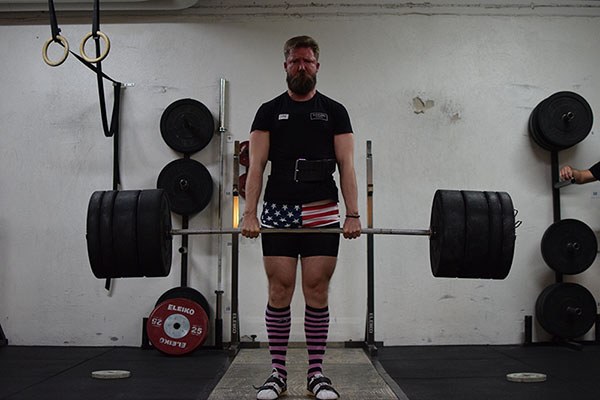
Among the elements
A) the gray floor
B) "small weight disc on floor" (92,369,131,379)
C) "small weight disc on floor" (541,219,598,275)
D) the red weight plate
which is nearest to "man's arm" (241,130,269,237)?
the gray floor

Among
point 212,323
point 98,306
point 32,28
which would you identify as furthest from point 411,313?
point 32,28

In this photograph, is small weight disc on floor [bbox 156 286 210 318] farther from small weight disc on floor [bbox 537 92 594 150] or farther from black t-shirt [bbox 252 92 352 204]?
small weight disc on floor [bbox 537 92 594 150]

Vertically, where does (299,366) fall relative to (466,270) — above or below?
below

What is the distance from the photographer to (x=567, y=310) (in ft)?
10.2

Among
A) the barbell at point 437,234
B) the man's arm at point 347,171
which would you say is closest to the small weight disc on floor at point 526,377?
the barbell at point 437,234

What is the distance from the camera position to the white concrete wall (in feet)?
10.7

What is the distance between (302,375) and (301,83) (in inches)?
50.3

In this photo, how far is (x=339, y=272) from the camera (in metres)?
3.28

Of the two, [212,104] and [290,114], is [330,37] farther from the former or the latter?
[290,114]

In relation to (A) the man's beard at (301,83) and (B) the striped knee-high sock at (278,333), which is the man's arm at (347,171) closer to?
(A) the man's beard at (301,83)

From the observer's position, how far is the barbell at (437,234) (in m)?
1.88

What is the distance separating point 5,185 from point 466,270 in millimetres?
2853

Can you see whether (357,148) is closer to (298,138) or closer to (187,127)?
(187,127)

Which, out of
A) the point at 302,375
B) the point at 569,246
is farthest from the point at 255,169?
the point at 569,246
